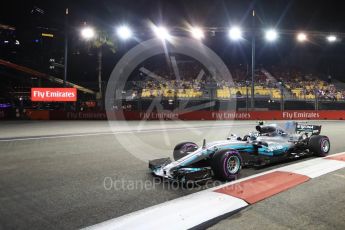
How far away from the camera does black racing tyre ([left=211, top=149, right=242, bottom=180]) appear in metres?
5.69

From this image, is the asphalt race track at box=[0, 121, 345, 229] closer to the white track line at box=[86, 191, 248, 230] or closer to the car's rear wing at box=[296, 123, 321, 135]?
the white track line at box=[86, 191, 248, 230]

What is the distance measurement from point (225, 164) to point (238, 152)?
74 cm

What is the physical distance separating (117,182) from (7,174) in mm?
2247

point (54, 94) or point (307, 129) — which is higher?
point (54, 94)

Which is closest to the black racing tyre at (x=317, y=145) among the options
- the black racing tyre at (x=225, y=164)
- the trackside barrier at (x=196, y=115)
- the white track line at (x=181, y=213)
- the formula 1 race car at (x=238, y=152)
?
the formula 1 race car at (x=238, y=152)

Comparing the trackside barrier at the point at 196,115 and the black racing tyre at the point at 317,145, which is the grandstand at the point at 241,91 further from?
the black racing tyre at the point at 317,145

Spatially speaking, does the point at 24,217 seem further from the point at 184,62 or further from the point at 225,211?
the point at 184,62

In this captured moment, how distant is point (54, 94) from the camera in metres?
23.9

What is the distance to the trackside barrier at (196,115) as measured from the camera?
22672mm

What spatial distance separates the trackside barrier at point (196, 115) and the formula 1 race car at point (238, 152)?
45.8 ft

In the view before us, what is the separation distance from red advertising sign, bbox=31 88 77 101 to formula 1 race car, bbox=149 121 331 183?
18.3 m

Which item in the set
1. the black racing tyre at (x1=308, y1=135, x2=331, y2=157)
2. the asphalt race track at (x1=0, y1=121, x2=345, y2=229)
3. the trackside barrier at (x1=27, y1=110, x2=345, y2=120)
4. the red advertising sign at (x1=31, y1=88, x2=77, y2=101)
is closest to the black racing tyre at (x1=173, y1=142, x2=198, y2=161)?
the asphalt race track at (x1=0, y1=121, x2=345, y2=229)

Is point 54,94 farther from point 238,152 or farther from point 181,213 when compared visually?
point 181,213

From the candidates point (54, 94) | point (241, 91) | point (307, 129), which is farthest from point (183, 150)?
point (54, 94)
